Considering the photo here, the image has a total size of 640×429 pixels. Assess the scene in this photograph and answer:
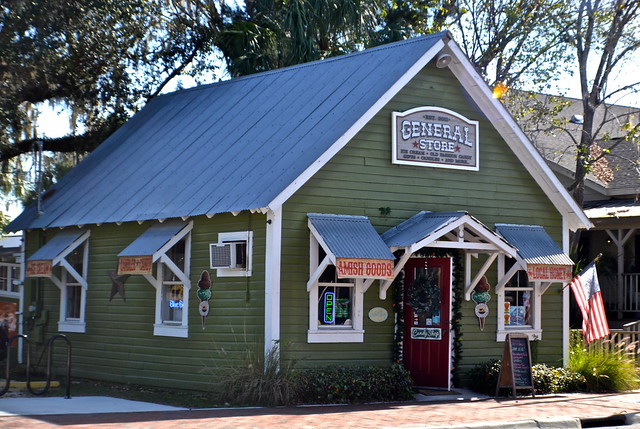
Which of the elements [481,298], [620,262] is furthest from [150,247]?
[620,262]

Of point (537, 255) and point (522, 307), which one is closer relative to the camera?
Result: point (537, 255)

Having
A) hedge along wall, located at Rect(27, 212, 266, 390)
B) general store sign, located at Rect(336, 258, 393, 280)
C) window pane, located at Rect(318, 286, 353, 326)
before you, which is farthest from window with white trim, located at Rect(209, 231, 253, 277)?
general store sign, located at Rect(336, 258, 393, 280)

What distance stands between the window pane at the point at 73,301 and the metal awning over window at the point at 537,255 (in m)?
8.72

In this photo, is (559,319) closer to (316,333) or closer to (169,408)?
(316,333)

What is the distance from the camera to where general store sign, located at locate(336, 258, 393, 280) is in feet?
49.2

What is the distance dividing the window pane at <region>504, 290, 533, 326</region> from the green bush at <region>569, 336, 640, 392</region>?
1.20m

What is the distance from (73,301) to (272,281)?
23.1 ft

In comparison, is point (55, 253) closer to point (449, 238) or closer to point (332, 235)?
point (332, 235)

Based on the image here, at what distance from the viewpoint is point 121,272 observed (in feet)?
57.7

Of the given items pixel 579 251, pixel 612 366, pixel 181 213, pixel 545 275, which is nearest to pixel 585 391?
pixel 612 366

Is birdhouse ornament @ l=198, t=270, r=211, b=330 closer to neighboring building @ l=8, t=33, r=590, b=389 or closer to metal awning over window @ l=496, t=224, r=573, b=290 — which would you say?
neighboring building @ l=8, t=33, r=590, b=389

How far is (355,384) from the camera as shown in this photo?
1546cm

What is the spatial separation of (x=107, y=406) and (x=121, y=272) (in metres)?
3.56

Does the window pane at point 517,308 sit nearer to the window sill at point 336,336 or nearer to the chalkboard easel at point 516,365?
the chalkboard easel at point 516,365
